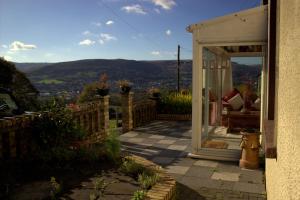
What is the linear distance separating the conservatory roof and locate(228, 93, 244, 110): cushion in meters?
3.77

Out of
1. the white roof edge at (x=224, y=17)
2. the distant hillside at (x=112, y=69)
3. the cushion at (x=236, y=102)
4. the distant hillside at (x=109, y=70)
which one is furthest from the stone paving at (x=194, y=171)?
the distant hillside at (x=112, y=69)

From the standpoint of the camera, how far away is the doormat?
287 inches

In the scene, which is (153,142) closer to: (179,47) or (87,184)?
(87,184)

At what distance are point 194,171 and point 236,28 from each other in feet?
9.13

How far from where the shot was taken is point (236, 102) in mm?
10141

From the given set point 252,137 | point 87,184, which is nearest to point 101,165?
point 87,184

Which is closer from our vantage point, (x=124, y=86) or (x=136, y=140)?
(x=136, y=140)

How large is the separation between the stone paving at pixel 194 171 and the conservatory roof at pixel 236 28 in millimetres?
2369

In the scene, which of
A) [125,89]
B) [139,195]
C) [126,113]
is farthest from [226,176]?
[125,89]

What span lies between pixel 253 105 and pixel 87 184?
7.14 meters

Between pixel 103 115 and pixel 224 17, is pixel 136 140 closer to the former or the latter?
pixel 103 115

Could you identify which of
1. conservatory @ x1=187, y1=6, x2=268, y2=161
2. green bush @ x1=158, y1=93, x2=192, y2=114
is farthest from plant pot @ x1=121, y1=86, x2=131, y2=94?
conservatory @ x1=187, y1=6, x2=268, y2=161

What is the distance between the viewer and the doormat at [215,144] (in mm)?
7278

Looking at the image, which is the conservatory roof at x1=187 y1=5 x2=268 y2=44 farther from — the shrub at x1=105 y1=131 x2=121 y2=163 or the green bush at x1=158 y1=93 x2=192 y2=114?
the green bush at x1=158 y1=93 x2=192 y2=114
